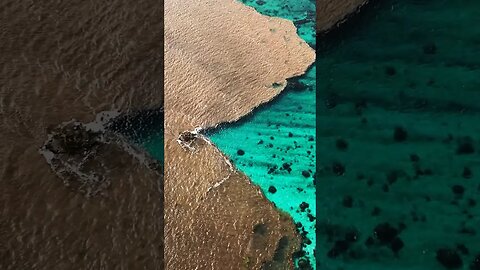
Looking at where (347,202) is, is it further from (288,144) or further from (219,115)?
(219,115)

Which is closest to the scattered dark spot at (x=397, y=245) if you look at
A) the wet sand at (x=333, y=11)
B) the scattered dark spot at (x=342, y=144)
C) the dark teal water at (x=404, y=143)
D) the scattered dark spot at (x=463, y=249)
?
the dark teal water at (x=404, y=143)

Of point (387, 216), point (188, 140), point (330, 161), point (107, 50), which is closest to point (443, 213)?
point (387, 216)

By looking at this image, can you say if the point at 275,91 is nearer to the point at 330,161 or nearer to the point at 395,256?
the point at 330,161

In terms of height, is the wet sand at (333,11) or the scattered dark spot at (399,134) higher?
the wet sand at (333,11)

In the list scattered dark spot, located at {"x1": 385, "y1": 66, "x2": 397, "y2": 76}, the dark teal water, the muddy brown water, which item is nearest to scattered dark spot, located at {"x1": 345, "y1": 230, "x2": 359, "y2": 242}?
the dark teal water

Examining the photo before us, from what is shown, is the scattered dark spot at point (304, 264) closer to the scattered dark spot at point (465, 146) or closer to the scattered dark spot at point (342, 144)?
the scattered dark spot at point (342, 144)

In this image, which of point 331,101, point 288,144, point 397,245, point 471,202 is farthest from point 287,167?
point 471,202
